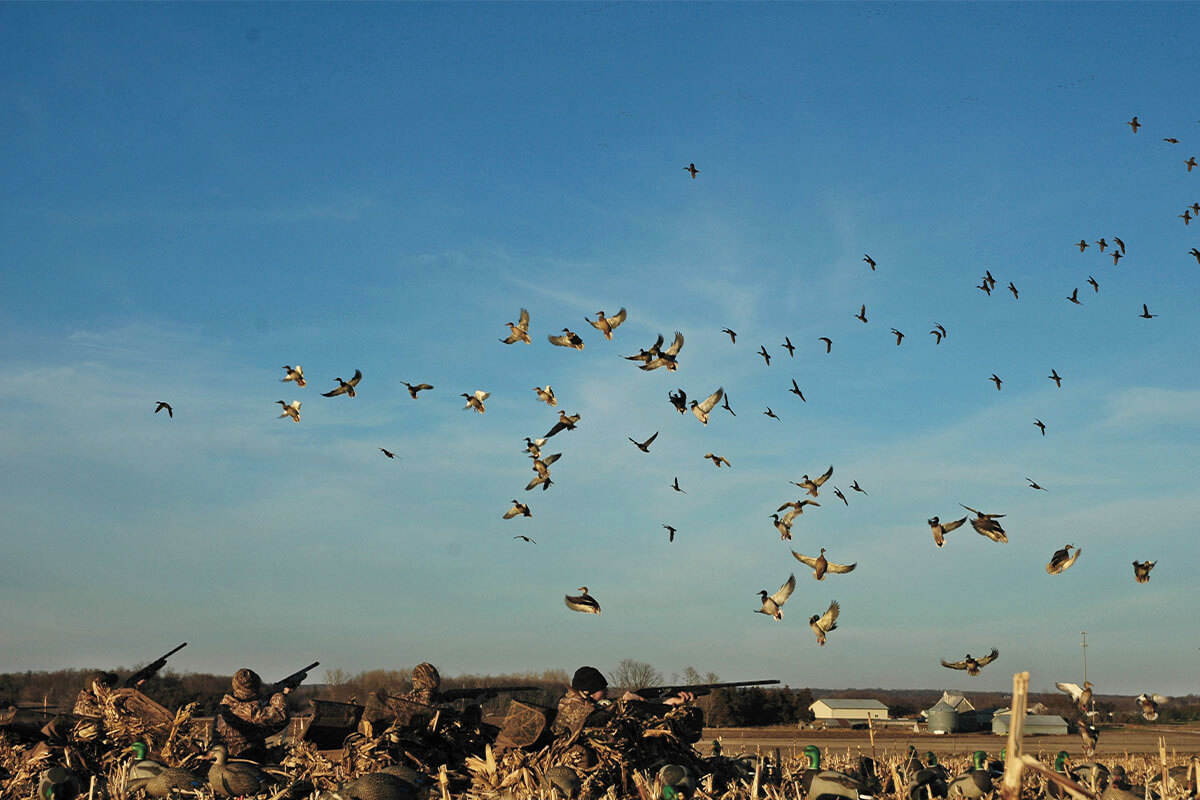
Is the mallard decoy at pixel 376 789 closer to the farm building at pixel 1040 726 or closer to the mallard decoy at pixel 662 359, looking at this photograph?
the mallard decoy at pixel 662 359

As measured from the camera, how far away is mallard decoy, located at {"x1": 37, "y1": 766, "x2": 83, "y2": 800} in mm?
15562

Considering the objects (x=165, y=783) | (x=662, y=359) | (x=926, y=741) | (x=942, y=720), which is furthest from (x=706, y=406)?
(x=942, y=720)

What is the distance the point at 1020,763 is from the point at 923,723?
69.7 meters

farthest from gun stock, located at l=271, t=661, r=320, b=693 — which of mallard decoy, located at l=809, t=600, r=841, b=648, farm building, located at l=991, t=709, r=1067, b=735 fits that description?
farm building, located at l=991, t=709, r=1067, b=735

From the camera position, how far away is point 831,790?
13.9 meters

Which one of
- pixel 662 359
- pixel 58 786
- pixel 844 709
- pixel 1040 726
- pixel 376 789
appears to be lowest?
pixel 1040 726

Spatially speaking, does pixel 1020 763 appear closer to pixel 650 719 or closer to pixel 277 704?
pixel 650 719

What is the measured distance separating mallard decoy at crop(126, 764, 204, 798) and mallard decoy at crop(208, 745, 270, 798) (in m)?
0.59

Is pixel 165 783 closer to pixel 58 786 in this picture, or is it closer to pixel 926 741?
pixel 58 786

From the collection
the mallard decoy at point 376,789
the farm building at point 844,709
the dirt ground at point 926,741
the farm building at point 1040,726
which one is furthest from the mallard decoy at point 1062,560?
the farm building at point 844,709

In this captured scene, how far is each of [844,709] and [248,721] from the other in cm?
5860

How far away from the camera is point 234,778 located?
1527cm

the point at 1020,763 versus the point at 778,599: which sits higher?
the point at 778,599

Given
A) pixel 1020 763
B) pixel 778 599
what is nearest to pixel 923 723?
pixel 778 599
